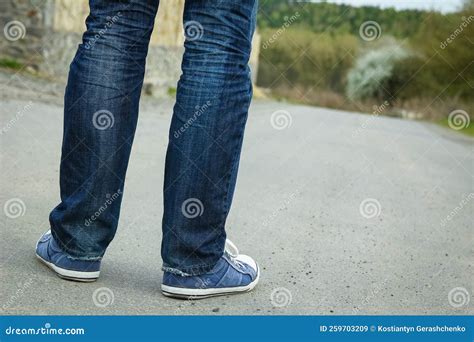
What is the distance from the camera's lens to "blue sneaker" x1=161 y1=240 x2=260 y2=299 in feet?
6.05

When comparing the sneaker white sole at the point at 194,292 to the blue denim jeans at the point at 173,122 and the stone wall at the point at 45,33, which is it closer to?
the blue denim jeans at the point at 173,122

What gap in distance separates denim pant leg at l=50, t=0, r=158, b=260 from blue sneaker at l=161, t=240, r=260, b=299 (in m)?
0.20

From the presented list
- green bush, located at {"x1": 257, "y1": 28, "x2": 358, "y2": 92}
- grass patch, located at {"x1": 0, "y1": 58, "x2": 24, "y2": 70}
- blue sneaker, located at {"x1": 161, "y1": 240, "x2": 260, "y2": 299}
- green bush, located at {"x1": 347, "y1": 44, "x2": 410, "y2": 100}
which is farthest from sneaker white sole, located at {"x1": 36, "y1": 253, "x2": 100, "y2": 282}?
green bush, located at {"x1": 257, "y1": 28, "x2": 358, "y2": 92}

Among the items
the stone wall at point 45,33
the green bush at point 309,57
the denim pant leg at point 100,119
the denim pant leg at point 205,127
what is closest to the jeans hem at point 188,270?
the denim pant leg at point 205,127

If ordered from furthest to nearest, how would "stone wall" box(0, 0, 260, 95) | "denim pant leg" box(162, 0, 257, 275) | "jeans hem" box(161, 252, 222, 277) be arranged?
"stone wall" box(0, 0, 260, 95)
"jeans hem" box(161, 252, 222, 277)
"denim pant leg" box(162, 0, 257, 275)

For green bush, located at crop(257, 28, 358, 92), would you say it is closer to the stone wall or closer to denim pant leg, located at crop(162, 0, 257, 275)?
the stone wall

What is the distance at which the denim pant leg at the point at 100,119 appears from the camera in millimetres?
1750

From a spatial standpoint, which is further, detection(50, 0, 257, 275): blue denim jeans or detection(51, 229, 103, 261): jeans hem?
detection(51, 229, 103, 261): jeans hem

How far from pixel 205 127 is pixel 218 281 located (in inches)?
15.5

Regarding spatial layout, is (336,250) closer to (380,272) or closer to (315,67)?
(380,272)

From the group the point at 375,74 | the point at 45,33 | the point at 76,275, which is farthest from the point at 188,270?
the point at 375,74

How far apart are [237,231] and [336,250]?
0.37m

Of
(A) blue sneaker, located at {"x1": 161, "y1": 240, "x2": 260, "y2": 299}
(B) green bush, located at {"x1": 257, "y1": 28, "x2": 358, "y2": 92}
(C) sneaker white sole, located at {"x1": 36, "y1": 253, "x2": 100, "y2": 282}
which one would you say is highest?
(A) blue sneaker, located at {"x1": 161, "y1": 240, "x2": 260, "y2": 299}

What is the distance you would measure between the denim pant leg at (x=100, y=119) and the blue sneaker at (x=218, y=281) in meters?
0.20
